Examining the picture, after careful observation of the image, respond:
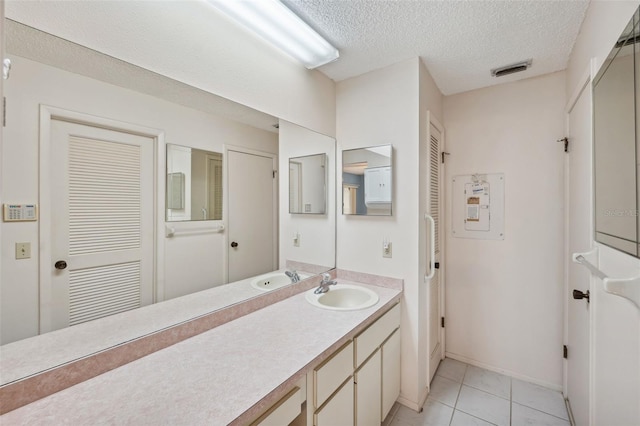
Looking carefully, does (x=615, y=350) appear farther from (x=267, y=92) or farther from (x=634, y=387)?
(x=267, y=92)

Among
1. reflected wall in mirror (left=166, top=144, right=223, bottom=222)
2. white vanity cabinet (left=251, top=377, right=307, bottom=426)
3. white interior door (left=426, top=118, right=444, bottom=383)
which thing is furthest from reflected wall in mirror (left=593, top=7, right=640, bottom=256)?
reflected wall in mirror (left=166, top=144, right=223, bottom=222)

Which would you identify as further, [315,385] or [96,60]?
[315,385]

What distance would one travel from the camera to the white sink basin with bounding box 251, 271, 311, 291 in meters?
1.66

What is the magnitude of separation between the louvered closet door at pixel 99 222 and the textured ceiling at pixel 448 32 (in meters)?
1.11

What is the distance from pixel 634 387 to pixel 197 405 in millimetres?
1403

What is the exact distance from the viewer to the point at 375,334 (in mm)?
1620

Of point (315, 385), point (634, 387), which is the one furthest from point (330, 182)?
point (634, 387)

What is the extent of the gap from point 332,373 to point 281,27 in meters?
1.78

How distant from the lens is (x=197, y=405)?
85cm

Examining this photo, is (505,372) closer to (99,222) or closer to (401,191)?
(401,191)

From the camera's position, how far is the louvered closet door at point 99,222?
947mm

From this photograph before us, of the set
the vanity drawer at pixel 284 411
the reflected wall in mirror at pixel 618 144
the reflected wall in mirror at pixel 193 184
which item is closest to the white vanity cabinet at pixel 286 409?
the vanity drawer at pixel 284 411

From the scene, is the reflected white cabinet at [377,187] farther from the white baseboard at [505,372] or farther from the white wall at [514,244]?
the white baseboard at [505,372]

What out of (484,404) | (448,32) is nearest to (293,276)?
(484,404)
